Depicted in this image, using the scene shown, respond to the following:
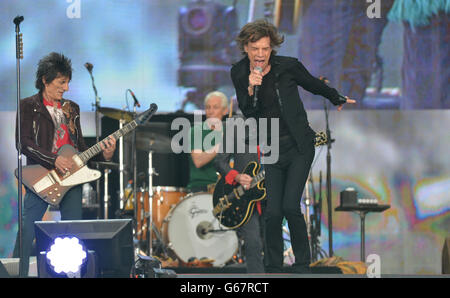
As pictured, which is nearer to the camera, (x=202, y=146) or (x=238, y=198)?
(x=238, y=198)

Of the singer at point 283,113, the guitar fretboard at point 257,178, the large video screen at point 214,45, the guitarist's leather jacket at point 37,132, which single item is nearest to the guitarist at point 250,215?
the guitar fretboard at point 257,178

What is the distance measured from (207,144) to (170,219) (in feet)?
3.06

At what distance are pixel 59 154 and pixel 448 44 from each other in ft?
15.1

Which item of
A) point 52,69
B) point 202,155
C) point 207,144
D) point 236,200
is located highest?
point 52,69

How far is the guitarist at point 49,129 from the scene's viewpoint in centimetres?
520

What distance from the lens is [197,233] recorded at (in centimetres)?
733

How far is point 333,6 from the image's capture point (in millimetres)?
7902

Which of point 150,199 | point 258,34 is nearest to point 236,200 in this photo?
point 150,199

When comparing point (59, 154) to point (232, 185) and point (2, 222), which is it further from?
point (2, 222)

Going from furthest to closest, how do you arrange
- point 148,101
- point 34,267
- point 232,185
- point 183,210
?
point 148,101, point 183,210, point 232,185, point 34,267

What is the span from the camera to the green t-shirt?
6922 mm

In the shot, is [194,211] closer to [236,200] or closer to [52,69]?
[236,200]
